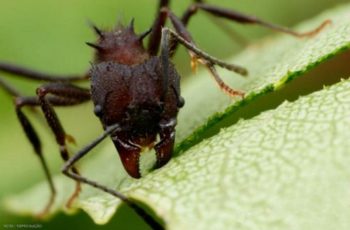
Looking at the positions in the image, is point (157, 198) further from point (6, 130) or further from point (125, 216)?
point (6, 130)

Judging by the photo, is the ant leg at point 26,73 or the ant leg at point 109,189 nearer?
the ant leg at point 109,189

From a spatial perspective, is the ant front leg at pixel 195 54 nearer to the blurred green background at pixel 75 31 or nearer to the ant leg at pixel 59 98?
the ant leg at pixel 59 98

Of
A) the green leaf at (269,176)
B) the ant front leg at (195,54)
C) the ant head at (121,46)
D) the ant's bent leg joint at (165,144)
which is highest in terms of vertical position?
the ant head at (121,46)

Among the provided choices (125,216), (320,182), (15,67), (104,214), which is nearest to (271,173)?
(320,182)

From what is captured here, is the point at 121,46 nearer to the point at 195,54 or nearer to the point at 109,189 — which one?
the point at 195,54

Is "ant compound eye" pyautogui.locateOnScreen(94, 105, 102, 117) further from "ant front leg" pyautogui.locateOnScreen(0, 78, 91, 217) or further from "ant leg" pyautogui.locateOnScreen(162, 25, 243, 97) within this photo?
"ant front leg" pyautogui.locateOnScreen(0, 78, 91, 217)

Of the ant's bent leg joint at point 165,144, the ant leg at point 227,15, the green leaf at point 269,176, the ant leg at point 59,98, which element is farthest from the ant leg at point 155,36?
the green leaf at point 269,176
